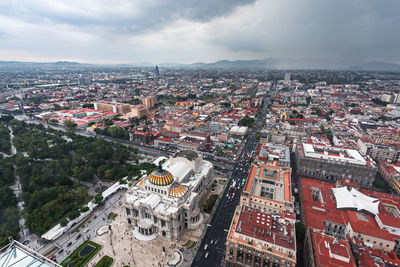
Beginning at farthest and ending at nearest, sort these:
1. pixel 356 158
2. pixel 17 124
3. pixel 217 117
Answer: pixel 217 117, pixel 17 124, pixel 356 158

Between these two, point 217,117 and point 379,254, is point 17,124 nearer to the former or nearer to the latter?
point 217,117

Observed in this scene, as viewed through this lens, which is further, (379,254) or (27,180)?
(27,180)

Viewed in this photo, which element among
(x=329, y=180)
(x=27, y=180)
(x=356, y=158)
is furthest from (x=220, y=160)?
(x=27, y=180)

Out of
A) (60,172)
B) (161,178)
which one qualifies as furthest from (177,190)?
(60,172)

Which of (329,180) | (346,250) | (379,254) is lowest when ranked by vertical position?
(329,180)

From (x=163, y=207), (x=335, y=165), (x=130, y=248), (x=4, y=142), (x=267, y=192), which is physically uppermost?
(x=267, y=192)

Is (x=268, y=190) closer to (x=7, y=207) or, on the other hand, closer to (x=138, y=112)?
(x=7, y=207)

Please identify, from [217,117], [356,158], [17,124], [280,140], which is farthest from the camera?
[217,117]
